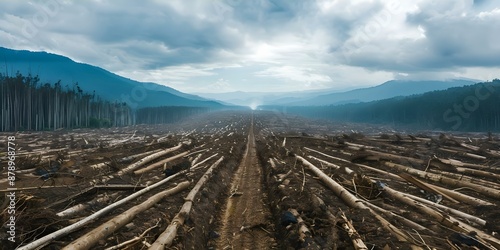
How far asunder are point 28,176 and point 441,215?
13059 millimetres

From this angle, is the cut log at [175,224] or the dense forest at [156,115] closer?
the cut log at [175,224]

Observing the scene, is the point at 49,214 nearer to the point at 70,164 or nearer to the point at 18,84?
the point at 70,164

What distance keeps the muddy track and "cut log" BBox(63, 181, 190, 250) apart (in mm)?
2096

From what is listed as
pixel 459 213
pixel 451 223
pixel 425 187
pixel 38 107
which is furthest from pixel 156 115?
pixel 451 223

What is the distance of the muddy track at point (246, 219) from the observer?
25.6 ft

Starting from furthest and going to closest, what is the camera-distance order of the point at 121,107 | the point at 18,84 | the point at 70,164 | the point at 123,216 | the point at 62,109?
the point at 121,107
the point at 62,109
the point at 18,84
the point at 70,164
the point at 123,216

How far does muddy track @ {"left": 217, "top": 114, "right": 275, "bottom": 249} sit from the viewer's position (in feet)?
25.6

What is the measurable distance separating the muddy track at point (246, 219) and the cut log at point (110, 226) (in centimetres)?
210

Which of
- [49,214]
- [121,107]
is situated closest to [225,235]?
[49,214]

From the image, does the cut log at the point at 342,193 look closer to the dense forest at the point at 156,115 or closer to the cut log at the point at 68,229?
the cut log at the point at 68,229

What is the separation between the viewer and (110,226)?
6543 mm

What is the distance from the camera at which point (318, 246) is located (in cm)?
640

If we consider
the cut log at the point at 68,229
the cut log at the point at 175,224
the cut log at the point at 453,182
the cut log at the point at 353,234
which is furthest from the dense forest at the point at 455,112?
the cut log at the point at 68,229

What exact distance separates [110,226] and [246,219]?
4.01 meters
